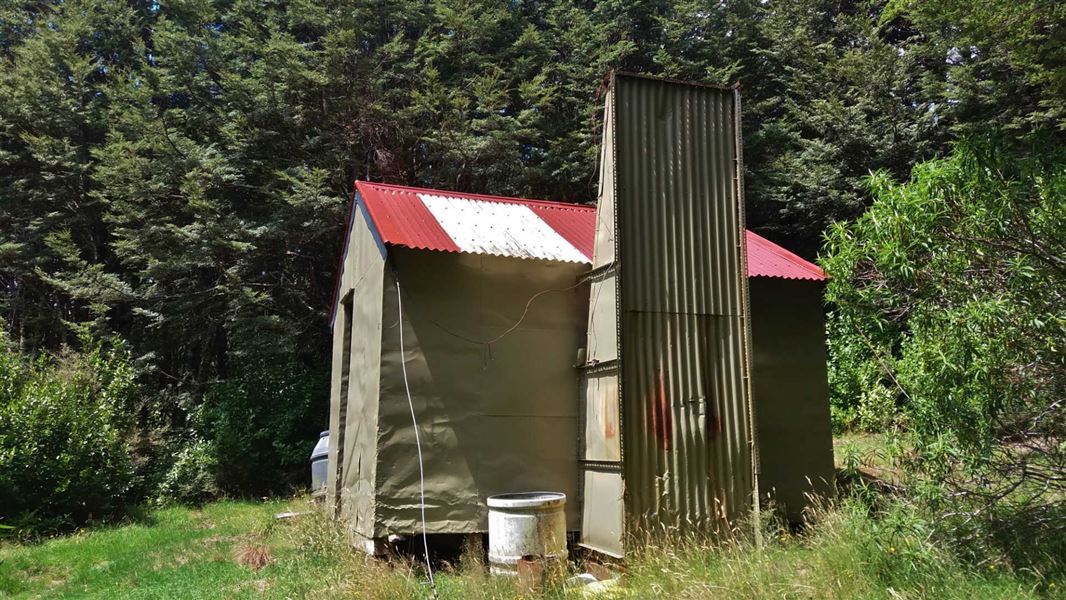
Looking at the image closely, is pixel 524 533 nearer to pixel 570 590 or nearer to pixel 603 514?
pixel 570 590

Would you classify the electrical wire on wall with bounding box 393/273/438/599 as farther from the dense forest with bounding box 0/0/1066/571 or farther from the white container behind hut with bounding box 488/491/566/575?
the dense forest with bounding box 0/0/1066/571

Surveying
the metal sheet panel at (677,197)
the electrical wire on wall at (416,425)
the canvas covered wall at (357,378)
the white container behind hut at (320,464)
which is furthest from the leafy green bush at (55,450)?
the metal sheet panel at (677,197)

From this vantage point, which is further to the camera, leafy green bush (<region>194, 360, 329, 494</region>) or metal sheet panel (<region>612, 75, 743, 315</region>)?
leafy green bush (<region>194, 360, 329, 494</region>)

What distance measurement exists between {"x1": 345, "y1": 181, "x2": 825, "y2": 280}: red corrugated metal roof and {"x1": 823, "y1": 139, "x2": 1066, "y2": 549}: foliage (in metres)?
3.26

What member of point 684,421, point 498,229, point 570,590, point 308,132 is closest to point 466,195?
point 498,229

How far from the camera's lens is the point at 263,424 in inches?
671

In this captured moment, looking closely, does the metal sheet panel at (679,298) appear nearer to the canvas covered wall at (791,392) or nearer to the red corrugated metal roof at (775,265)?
the red corrugated metal roof at (775,265)

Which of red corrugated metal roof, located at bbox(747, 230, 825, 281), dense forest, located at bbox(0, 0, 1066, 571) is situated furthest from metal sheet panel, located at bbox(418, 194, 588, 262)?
dense forest, located at bbox(0, 0, 1066, 571)

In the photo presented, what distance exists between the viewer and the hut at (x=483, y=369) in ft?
24.7

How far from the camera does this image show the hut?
296 inches

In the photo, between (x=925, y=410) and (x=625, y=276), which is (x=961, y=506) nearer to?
(x=925, y=410)

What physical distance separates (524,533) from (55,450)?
36.2ft

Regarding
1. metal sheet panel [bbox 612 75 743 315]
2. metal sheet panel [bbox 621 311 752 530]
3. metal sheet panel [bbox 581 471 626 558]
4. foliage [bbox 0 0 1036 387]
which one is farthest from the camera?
foliage [bbox 0 0 1036 387]

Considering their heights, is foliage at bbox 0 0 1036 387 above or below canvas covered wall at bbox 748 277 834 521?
above
